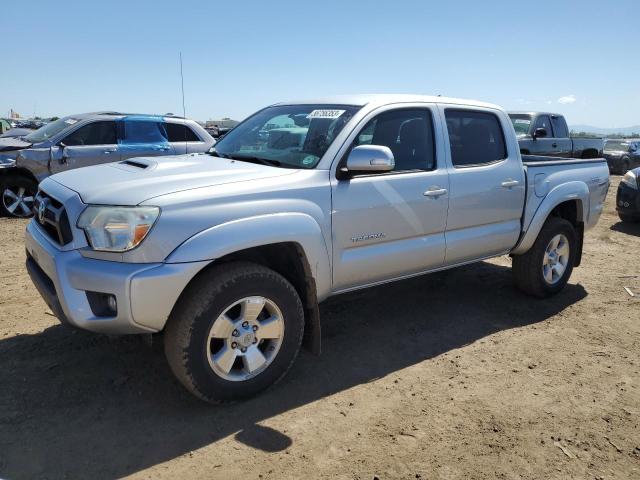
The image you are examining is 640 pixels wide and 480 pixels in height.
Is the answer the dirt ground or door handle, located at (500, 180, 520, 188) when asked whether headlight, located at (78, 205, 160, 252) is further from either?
door handle, located at (500, 180, 520, 188)

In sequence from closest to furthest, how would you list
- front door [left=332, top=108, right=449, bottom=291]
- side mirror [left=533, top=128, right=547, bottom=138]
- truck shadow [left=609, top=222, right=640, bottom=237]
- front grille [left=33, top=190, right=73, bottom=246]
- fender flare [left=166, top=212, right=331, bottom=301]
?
fender flare [left=166, top=212, right=331, bottom=301] < front grille [left=33, top=190, right=73, bottom=246] < front door [left=332, top=108, right=449, bottom=291] < truck shadow [left=609, top=222, right=640, bottom=237] < side mirror [left=533, top=128, right=547, bottom=138]

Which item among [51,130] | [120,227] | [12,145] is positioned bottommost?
[120,227]

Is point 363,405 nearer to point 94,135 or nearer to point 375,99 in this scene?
point 375,99

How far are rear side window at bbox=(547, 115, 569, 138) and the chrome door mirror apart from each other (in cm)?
1074

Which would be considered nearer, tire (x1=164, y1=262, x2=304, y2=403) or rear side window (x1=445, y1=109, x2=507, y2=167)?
tire (x1=164, y1=262, x2=304, y2=403)

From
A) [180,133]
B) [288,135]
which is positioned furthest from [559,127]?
[288,135]

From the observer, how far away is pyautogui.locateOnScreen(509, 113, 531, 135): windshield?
11.9 meters

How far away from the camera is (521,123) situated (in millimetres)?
12016

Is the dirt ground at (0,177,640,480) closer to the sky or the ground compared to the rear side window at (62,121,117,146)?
closer to the ground

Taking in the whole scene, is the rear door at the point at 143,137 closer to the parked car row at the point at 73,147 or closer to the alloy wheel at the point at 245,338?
the parked car row at the point at 73,147

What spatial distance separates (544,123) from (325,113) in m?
9.98

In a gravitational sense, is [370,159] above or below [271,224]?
above

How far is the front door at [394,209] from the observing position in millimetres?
3449

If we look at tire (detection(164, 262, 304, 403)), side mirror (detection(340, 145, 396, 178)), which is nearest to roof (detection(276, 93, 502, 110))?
side mirror (detection(340, 145, 396, 178))
